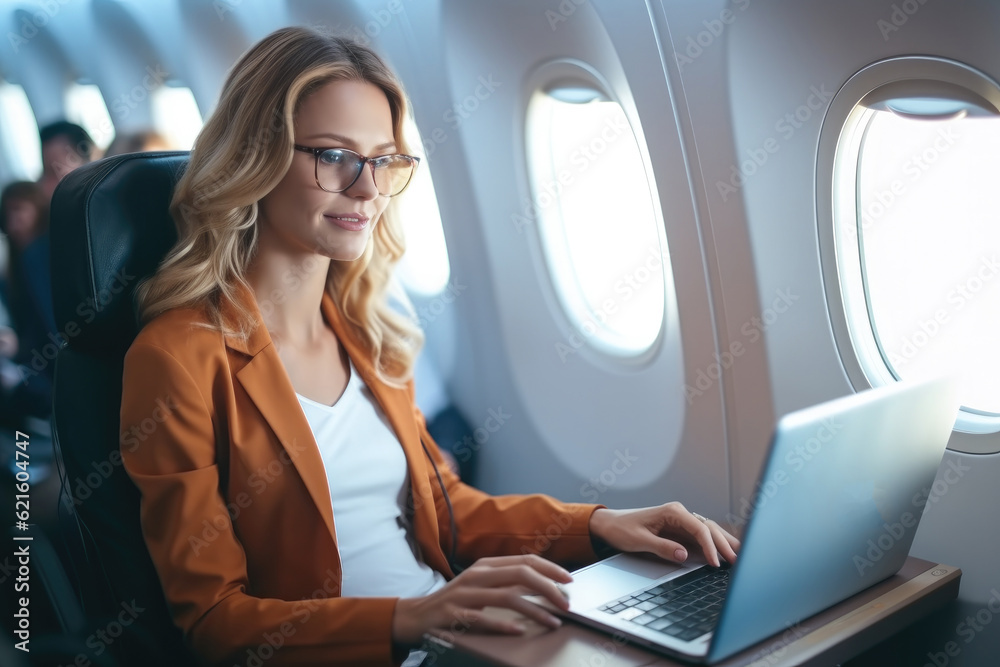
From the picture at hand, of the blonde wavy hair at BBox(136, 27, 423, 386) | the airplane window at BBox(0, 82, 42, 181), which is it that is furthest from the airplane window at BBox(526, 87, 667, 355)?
the airplane window at BBox(0, 82, 42, 181)

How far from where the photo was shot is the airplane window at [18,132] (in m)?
6.82

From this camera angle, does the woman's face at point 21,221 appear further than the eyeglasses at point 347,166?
Yes

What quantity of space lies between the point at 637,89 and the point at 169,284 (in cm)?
130

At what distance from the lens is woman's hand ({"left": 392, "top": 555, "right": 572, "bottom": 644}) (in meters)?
1.31

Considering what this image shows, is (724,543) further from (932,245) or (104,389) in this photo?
(104,389)

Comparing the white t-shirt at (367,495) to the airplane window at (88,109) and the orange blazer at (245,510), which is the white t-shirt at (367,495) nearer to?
the orange blazer at (245,510)

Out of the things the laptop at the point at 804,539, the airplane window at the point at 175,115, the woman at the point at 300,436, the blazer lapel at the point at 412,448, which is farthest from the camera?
the airplane window at the point at 175,115

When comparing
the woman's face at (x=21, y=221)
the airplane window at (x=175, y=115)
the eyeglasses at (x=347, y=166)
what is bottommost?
the woman's face at (x=21, y=221)

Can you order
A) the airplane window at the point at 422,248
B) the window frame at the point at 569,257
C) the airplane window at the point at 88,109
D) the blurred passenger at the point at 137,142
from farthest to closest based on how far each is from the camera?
the airplane window at the point at 88,109
the blurred passenger at the point at 137,142
the airplane window at the point at 422,248
the window frame at the point at 569,257

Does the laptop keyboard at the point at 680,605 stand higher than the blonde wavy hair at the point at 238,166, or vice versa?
the blonde wavy hair at the point at 238,166

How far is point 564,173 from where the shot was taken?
10.0 feet

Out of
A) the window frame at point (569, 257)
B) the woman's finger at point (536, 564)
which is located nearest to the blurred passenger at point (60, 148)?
the window frame at point (569, 257)

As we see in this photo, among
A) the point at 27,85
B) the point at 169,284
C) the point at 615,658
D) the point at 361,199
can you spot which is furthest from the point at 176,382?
the point at 27,85

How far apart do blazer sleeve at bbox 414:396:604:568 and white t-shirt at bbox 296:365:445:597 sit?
11 centimetres
